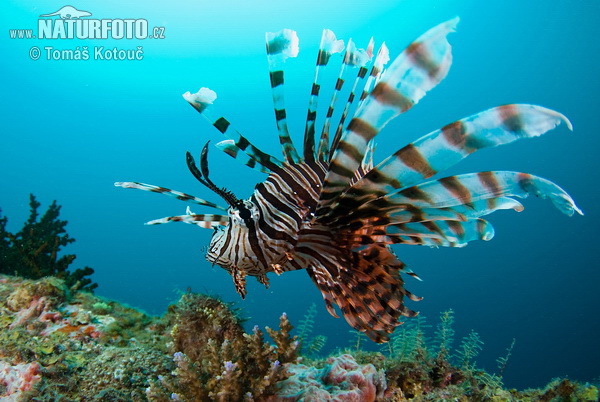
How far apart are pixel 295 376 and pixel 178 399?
919 millimetres

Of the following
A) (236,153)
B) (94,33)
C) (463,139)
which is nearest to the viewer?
(463,139)

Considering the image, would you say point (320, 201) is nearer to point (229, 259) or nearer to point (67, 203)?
point (229, 259)

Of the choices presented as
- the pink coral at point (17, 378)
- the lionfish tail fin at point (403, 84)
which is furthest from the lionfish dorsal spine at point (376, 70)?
the pink coral at point (17, 378)

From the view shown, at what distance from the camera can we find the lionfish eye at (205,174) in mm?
2453

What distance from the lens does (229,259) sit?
2.65 m

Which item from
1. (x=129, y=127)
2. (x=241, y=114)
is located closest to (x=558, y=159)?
(x=241, y=114)

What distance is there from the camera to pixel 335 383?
294 cm

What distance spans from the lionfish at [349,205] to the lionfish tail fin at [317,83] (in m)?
0.01

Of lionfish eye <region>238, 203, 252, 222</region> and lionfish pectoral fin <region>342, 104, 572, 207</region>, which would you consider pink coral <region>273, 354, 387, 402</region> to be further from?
lionfish pectoral fin <region>342, 104, 572, 207</region>

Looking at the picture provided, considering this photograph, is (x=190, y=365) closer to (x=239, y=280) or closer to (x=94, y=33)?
(x=239, y=280)

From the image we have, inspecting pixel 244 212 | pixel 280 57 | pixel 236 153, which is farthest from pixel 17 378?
pixel 280 57

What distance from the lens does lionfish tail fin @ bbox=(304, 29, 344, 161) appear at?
9.84ft

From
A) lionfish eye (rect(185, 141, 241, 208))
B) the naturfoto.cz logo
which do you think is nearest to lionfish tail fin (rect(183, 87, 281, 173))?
lionfish eye (rect(185, 141, 241, 208))

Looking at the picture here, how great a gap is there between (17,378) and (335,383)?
2730 millimetres
